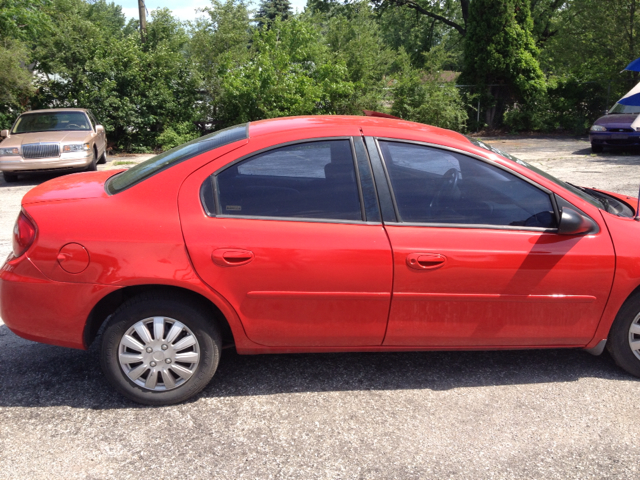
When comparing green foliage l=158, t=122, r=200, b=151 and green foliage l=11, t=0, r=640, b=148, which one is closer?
green foliage l=11, t=0, r=640, b=148

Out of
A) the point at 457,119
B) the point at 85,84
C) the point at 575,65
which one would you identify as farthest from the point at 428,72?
the point at 85,84

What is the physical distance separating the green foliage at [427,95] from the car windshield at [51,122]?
33.0ft

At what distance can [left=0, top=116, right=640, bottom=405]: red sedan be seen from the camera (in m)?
3.32

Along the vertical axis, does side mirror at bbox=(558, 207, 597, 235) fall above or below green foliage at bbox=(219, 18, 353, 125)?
below

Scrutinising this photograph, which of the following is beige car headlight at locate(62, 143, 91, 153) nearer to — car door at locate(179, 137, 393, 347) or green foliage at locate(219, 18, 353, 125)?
green foliage at locate(219, 18, 353, 125)

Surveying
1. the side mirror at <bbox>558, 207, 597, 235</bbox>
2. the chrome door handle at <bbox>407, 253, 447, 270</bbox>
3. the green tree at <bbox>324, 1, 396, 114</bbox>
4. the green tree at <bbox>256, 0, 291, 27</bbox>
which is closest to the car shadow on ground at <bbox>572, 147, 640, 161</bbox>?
the green tree at <bbox>324, 1, 396, 114</bbox>

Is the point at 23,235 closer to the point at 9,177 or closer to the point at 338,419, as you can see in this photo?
the point at 338,419

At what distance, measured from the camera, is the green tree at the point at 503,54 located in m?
22.5

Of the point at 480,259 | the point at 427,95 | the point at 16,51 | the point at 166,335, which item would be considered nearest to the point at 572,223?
the point at 480,259

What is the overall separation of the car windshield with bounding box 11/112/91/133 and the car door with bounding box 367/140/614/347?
1174 cm

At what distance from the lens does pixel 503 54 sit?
74.5ft

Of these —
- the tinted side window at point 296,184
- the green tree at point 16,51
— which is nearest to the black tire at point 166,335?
the tinted side window at point 296,184

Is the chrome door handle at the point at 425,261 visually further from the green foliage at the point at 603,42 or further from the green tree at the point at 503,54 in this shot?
the green foliage at the point at 603,42

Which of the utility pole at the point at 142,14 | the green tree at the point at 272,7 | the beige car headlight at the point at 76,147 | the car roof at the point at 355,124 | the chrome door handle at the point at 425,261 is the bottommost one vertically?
the beige car headlight at the point at 76,147
